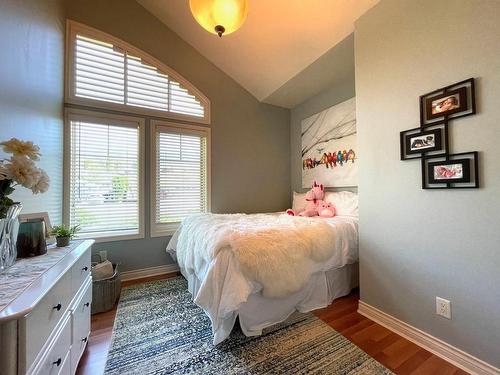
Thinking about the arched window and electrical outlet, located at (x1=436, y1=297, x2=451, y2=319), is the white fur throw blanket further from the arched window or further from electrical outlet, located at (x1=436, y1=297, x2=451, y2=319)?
the arched window

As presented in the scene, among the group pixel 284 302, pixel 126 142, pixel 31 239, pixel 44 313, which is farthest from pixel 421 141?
pixel 126 142

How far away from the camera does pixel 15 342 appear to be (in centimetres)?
67

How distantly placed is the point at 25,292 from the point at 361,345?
6.34 feet

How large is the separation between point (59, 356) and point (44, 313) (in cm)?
32

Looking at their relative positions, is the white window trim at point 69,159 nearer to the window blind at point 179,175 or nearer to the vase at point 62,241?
the window blind at point 179,175

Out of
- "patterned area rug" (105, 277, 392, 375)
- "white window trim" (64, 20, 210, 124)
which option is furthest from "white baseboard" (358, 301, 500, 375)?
"white window trim" (64, 20, 210, 124)

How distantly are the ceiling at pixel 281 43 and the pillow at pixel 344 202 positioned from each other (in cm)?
153

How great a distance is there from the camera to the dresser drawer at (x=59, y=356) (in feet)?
2.75

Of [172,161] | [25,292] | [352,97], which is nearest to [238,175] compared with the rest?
[172,161]

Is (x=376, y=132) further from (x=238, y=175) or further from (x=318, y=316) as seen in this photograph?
(x=238, y=175)

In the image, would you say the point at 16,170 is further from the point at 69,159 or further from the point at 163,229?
the point at 163,229

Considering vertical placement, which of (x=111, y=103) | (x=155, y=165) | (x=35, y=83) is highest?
(x=111, y=103)

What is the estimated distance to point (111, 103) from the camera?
270cm

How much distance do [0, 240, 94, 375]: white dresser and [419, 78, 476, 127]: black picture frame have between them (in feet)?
Result: 7.39
